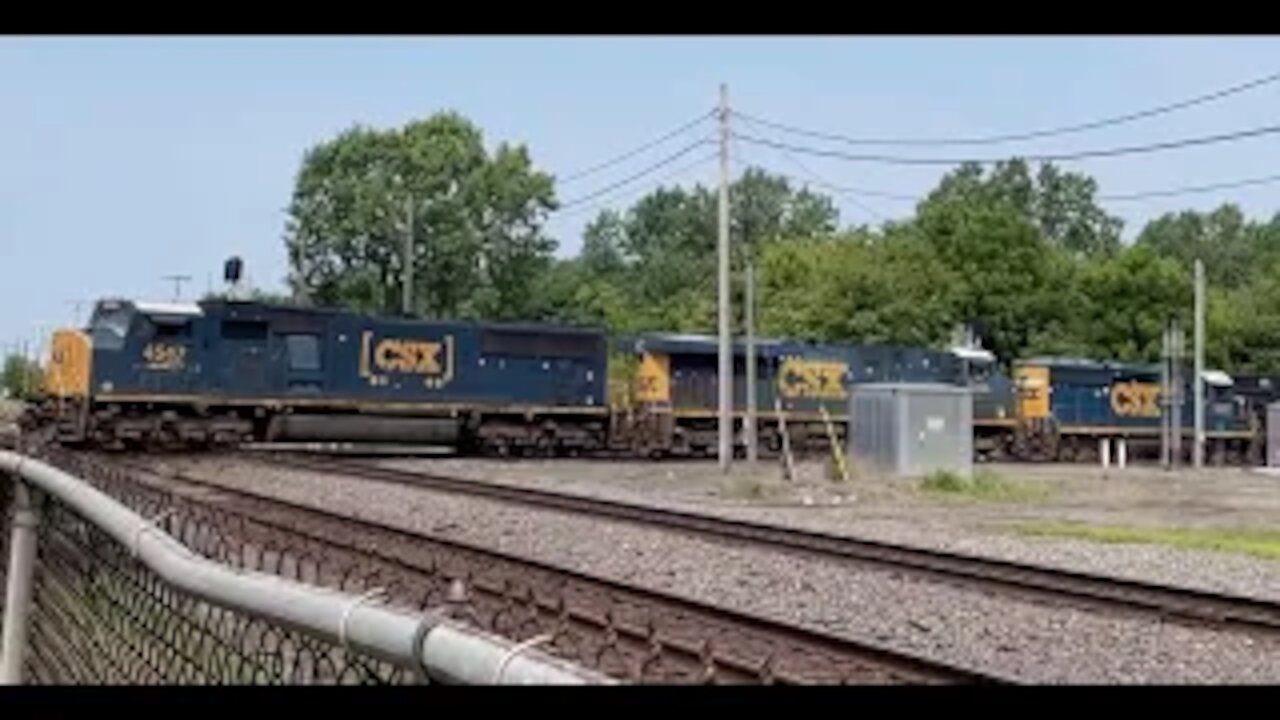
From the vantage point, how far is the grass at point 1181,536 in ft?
65.6

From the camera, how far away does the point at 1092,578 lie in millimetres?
14414

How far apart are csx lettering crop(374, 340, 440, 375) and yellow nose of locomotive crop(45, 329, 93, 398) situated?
7168 mm

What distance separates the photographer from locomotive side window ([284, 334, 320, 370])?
36.8m

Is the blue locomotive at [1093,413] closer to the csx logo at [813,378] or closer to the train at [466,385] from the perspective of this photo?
the train at [466,385]

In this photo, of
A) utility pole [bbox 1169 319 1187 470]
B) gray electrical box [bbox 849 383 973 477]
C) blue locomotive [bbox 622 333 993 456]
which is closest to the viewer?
gray electrical box [bbox 849 383 973 477]

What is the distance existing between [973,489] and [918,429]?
1927mm

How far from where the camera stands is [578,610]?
10.2 meters

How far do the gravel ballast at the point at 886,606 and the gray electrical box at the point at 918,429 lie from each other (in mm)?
12640

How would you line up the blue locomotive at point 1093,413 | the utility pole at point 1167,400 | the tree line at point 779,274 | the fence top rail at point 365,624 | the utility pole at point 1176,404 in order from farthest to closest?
the tree line at point 779,274 < the blue locomotive at point 1093,413 < the utility pole at point 1176,404 < the utility pole at point 1167,400 < the fence top rail at point 365,624

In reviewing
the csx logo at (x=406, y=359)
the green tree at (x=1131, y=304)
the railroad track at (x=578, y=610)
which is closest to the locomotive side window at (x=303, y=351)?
the csx logo at (x=406, y=359)

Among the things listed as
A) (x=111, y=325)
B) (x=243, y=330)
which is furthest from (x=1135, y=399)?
(x=111, y=325)

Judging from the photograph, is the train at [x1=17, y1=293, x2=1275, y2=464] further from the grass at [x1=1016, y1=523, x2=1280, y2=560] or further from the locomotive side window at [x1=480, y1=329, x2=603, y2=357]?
the grass at [x1=1016, y1=523, x2=1280, y2=560]

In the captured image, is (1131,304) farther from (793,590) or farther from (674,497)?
(793,590)

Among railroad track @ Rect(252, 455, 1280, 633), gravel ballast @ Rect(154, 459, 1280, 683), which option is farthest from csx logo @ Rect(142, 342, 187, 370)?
gravel ballast @ Rect(154, 459, 1280, 683)
